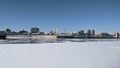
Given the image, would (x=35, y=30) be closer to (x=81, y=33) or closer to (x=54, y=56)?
(x=54, y=56)

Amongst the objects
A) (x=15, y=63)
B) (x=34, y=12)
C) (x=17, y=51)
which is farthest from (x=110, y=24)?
(x=15, y=63)

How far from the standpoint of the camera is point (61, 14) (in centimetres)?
411

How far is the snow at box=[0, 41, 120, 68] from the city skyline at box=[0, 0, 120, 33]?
38 cm

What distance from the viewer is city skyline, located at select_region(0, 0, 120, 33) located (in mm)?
3582

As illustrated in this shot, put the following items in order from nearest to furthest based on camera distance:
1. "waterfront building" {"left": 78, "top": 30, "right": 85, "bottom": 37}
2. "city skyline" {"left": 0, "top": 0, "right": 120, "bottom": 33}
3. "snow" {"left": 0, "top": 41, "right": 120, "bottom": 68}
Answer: "snow" {"left": 0, "top": 41, "right": 120, "bottom": 68}, "city skyline" {"left": 0, "top": 0, "right": 120, "bottom": 33}, "waterfront building" {"left": 78, "top": 30, "right": 85, "bottom": 37}

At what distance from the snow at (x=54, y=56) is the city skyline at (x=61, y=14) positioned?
379mm

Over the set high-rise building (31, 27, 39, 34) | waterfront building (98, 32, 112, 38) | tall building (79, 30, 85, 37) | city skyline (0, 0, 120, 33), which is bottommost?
waterfront building (98, 32, 112, 38)

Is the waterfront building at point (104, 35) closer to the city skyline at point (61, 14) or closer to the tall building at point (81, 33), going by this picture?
the city skyline at point (61, 14)

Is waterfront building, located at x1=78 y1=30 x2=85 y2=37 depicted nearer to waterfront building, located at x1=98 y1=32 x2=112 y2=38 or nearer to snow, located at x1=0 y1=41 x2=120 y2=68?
snow, located at x1=0 y1=41 x2=120 y2=68

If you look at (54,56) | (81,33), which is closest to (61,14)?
A: (81,33)

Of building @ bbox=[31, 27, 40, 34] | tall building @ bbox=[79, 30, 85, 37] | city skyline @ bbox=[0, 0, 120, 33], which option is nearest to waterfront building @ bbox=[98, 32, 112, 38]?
city skyline @ bbox=[0, 0, 120, 33]

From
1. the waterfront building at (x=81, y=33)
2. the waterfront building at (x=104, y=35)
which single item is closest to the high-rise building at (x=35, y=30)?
the waterfront building at (x=81, y=33)

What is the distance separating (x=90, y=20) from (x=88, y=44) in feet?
1.84

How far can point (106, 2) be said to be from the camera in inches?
186
